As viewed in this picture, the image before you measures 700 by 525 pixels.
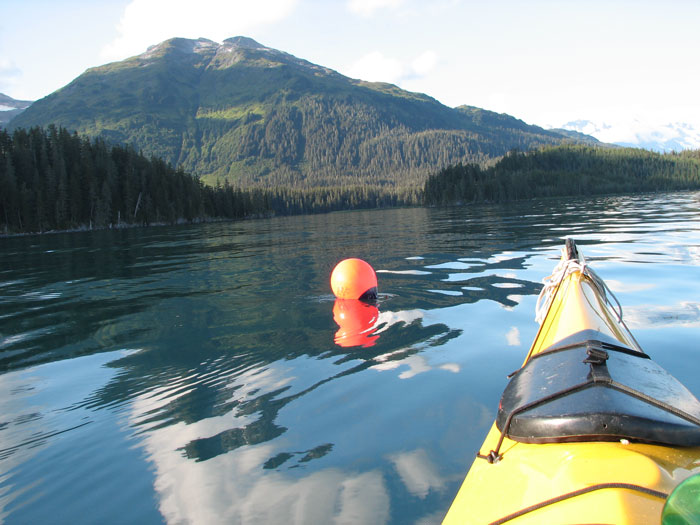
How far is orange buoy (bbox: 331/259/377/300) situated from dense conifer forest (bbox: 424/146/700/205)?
128617 millimetres

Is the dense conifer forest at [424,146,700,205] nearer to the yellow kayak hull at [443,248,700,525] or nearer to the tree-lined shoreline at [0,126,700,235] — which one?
the tree-lined shoreline at [0,126,700,235]

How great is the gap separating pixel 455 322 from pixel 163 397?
18.1 ft

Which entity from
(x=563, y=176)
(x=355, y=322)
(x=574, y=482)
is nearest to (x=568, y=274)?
(x=574, y=482)

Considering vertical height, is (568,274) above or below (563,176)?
below

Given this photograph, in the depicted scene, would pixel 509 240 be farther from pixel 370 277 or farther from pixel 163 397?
pixel 163 397

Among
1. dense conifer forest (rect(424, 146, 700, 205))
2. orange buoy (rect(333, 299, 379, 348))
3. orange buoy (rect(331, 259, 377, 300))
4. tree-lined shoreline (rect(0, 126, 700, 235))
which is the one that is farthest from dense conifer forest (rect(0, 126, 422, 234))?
orange buoy (rect(333, 299, 379, 348))

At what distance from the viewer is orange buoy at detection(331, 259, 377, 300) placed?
11.6m

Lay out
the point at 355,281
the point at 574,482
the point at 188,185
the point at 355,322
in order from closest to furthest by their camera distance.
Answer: the point at 574,482, the point at 355,322, the point at 355,281, the point at 188,185

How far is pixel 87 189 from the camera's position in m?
84.8

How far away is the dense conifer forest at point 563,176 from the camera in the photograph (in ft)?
456

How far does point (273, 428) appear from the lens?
5242 mm

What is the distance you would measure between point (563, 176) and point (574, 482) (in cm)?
A: 16618

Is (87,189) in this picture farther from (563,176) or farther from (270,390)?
(563,176)

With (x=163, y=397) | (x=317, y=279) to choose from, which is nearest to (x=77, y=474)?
(x=163, y=397)
